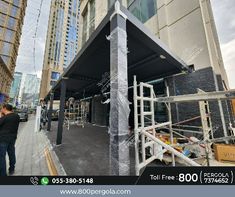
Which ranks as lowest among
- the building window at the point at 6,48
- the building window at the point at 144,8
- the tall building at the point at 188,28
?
the tall building at the point at 188,28

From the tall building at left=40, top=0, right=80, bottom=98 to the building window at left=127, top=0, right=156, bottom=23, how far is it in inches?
2244

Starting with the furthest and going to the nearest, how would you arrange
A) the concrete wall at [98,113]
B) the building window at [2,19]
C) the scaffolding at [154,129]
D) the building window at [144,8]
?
the building window at [2,19] → the concrete wall at [98,113] → the building window at [144,8] → the scaffolding at [154,129]

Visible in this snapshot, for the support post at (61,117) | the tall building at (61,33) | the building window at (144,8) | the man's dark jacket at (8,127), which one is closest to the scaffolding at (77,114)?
the support post at (61,117)

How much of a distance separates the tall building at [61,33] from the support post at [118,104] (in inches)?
2531

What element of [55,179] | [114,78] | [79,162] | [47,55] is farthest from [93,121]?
[47,55]

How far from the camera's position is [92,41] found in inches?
127

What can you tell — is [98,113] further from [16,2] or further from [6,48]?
[16,2]

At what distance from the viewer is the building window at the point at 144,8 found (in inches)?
341

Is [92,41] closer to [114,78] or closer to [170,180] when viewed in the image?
[114,78]

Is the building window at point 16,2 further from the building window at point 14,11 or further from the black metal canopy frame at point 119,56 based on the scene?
the black metal canopy frame at point 119,56

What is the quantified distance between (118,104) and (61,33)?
82419mm

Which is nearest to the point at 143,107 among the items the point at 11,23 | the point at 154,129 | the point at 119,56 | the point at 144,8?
the point at 154,129

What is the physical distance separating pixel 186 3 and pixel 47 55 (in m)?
69.2
